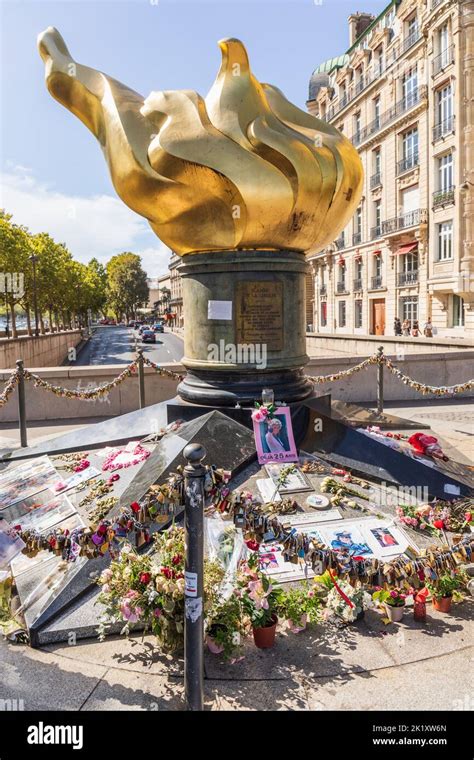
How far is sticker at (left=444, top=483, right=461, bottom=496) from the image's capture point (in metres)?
5.64

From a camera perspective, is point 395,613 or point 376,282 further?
point 376,282

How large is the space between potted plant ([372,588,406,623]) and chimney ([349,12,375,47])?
172 feet

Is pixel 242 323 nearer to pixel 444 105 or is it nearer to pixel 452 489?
pixel 452 489

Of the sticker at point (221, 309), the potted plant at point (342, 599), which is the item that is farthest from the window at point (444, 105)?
the potted plant at point (342, 599)

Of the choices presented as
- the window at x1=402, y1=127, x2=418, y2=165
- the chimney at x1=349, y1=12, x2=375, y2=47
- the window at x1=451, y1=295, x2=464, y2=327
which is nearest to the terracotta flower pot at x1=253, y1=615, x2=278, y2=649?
the window at x1=451, y1=295, x2=464, y2=327

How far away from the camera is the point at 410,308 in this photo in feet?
113

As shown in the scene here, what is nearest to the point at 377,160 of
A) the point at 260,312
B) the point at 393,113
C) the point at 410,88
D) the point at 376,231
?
the point at 393,113

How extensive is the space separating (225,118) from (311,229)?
1585 mm

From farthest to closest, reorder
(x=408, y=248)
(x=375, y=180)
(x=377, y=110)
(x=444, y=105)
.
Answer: (x=377, y=110) → (x=375, y=180) → (x=408, y=248) → (x=444, y=105)

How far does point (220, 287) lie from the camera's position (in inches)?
254

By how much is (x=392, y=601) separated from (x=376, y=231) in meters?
37.2

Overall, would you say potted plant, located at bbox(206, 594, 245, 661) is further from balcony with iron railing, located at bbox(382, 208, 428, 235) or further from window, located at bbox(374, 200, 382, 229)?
window, located at bbox(374, 200, 382, 229)

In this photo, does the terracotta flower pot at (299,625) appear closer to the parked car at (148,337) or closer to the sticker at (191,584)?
the sticker at (191,584)

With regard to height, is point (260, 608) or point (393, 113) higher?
point (393, 113)
